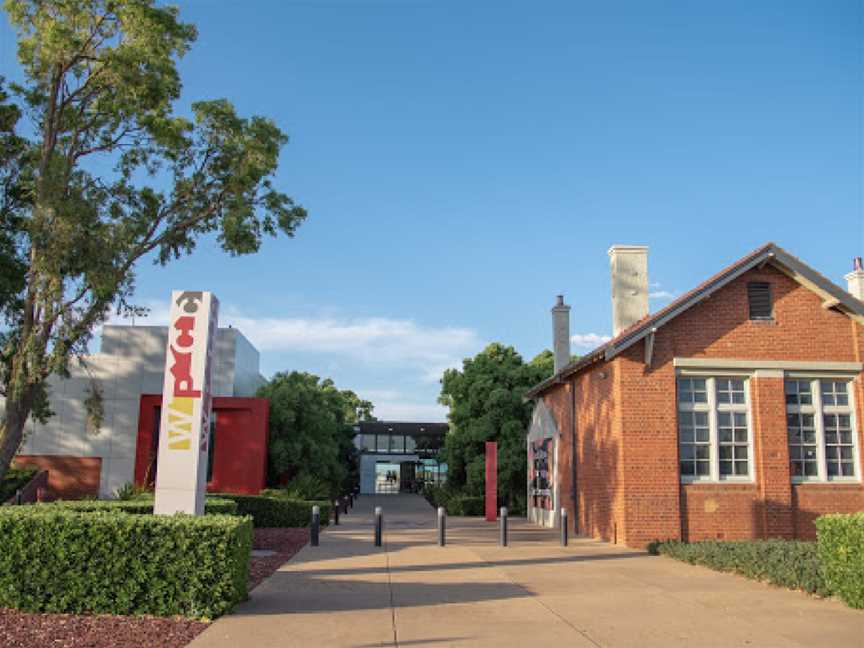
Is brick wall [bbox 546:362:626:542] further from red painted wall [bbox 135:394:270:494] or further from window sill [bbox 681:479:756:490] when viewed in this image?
red painted wall [bbox 135:394:270:494]

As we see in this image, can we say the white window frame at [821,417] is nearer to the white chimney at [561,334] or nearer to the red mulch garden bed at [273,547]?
the white chimney at [561,334]

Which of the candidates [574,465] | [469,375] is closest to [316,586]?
[574,465]

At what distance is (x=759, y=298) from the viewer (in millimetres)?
16578

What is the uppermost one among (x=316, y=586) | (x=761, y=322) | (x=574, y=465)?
(x=761, y=322)

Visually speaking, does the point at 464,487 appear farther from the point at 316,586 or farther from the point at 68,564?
the point at 68,564

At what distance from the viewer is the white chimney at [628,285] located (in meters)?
19.2

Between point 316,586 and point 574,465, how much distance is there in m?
9.91

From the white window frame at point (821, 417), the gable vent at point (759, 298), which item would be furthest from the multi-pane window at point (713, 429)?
the gable vent at point (759, 298)

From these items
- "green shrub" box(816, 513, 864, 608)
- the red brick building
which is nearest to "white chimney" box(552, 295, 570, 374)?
the red brick building

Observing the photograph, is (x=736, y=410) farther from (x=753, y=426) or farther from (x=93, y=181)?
(x=93, y=181)

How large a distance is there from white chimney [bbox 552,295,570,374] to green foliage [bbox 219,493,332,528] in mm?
8776

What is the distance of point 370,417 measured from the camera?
75.1 meters

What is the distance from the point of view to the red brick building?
611 inches

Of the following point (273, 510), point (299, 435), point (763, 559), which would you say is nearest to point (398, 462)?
point (299, 435)
